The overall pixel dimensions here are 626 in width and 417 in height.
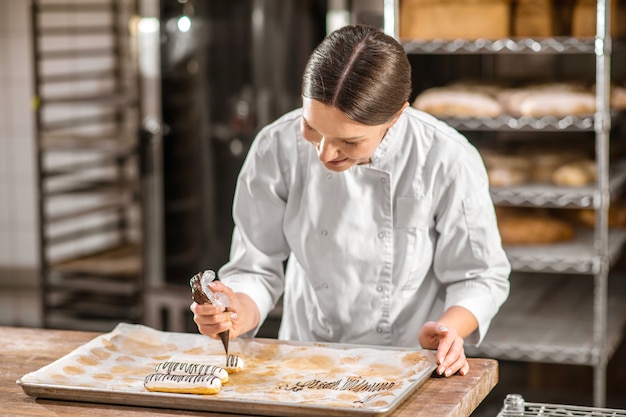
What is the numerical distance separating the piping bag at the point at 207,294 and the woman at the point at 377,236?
0.13 metres

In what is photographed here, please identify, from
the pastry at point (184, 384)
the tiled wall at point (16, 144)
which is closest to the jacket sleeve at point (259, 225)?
the pastry at point (184, 384)

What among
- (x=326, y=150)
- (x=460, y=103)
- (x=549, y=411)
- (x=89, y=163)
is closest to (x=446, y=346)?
(x=549, y=411)

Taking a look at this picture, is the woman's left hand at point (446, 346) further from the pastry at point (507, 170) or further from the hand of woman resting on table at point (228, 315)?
the pastry at point (507, 170)

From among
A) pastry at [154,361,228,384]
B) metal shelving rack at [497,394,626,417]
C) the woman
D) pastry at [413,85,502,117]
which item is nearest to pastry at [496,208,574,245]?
pastry at [413,85,502,117]

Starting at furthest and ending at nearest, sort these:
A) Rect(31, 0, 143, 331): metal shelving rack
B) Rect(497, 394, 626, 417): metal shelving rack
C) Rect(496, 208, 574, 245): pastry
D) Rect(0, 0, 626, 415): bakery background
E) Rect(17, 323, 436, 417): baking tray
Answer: Rect(31, 0, 143, 331): metal shelving rack < Rect(496, 208, 574, 245): pastry < Rect(0, 0, 626, 415): bakery background < Rect(497, 394, 626, 417): metal shelving rack < Rect(17, 323, 436, 417): baking tray

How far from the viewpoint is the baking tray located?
1637 mm

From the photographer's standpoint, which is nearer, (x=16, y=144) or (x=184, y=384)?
(x=184, y=384)

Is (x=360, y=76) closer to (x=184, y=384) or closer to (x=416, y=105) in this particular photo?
(x=184, y=384)

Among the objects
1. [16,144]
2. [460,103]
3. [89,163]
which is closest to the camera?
[460,103]

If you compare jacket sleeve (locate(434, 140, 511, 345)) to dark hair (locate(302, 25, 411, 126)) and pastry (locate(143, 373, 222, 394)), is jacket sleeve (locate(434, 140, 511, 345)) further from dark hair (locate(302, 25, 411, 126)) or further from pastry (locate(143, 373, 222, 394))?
pastry (locate(143, 373, 222, 394))

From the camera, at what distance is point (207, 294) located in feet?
6.02

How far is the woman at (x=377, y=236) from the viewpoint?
2.13 m

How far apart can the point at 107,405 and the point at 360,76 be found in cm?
75

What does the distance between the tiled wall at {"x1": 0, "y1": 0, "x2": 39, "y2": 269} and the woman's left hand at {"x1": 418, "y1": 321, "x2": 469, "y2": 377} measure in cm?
468
